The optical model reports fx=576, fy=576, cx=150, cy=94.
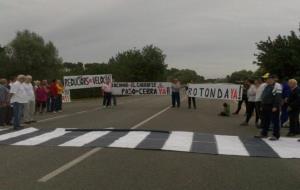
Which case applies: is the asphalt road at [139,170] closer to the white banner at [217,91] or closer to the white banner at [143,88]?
the white banner at [217,91]

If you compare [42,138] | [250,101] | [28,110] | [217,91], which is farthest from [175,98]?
[42,138]

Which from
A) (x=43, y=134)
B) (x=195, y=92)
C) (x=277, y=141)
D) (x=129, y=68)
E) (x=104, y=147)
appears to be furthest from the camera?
(x=129, y=68)

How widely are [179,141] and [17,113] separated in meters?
6.50

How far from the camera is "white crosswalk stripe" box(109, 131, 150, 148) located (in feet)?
43.4

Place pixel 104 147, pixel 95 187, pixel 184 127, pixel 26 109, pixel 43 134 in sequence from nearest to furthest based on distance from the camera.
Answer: pixel 95 187 < pixel 104 147 < pixel 43 134 < pixel 184 127 < pixel 26 109

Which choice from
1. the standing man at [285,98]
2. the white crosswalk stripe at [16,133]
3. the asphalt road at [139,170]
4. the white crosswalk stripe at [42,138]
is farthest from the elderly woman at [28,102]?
the standing man at [285,98]

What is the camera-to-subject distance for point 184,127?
1850cm

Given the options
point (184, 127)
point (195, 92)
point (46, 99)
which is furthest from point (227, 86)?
point (184, 127)

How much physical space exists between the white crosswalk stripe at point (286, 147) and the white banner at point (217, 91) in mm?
11695

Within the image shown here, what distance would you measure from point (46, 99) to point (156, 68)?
7262 cm

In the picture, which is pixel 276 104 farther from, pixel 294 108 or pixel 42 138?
pixel 42 138

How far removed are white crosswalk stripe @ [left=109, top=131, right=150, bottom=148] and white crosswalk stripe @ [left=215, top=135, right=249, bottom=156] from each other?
1936mm

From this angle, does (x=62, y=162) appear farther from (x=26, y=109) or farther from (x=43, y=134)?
(x=26, y=109)

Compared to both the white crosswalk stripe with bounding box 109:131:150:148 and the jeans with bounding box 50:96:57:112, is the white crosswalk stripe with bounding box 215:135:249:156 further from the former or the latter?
the jeans with bounding box 50:96:57:112
